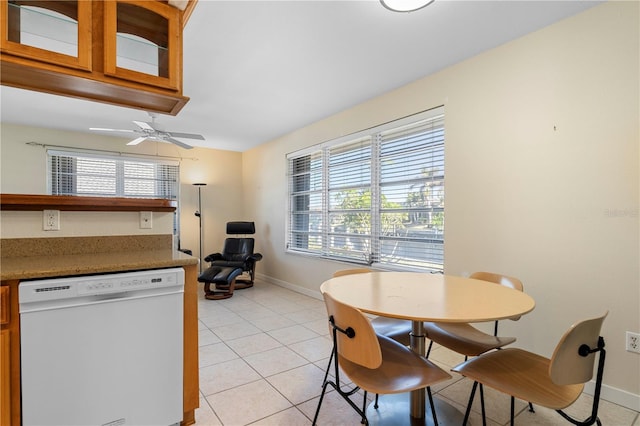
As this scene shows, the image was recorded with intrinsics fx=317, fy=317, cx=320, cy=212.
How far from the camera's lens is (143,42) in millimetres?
1919

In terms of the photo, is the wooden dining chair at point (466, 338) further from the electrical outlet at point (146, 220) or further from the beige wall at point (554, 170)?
the electrical outlet at point (146, 220)

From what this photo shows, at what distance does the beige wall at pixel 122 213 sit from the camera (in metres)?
1.86

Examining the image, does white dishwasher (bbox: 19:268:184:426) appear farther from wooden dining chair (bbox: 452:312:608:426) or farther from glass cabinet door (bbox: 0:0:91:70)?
wooden dining chair (bbox: 452:312:608:426)

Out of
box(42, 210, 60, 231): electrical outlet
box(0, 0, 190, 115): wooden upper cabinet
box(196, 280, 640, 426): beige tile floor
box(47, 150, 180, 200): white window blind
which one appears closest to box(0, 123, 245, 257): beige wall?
box(42, 210, 60, 231): electrical outlet

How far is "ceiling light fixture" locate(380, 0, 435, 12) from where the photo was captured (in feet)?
6.06

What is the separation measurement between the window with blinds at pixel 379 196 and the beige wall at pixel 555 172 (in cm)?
22

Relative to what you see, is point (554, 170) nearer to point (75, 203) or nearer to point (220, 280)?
point (75, 203)

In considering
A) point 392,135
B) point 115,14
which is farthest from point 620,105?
point 115,14

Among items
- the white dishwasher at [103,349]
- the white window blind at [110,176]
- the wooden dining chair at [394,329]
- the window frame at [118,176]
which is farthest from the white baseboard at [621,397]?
the white window blind at [110,176]

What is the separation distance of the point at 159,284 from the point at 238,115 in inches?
125

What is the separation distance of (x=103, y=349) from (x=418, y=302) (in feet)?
4.96

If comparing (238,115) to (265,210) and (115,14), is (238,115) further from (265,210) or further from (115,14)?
(115,14)

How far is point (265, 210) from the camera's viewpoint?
585cm

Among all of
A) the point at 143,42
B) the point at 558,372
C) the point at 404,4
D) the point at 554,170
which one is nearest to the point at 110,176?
the point at 143,42
